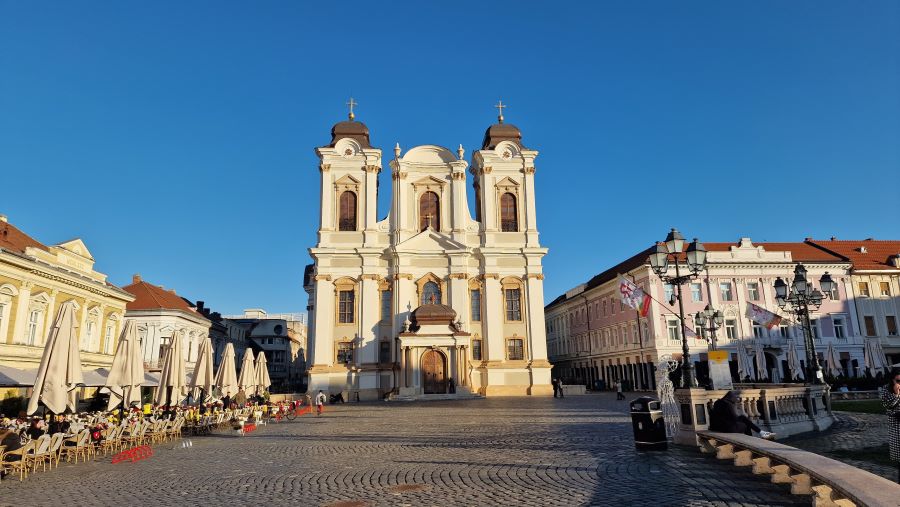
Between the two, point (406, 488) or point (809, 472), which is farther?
point (406, 488)

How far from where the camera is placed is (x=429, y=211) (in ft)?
157

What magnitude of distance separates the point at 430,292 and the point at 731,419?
35.3 m

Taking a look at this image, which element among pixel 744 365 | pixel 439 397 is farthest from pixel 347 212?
pixel 744 365

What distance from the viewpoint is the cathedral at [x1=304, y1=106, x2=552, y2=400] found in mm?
41625

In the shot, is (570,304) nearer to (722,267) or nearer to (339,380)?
(722,267)

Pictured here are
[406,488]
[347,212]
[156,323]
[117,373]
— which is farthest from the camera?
[156,323]

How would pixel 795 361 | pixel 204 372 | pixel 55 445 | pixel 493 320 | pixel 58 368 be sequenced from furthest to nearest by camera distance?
pixel 493 320
pixel 795 361
pixel 204 372
pixel 58 368
pixel 55 445

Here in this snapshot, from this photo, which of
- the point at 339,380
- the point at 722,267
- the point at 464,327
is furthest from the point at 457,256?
the point at 722,267

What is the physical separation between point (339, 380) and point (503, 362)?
12654 millimetres

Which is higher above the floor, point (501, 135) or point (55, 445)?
point (501, 135)

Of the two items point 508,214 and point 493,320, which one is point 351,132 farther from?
point 493,320

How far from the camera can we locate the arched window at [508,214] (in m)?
47.8

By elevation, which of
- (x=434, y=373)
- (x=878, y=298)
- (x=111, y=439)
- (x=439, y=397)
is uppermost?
(x=878, y=298)

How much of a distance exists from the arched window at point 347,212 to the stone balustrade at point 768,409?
36459 millimetres
